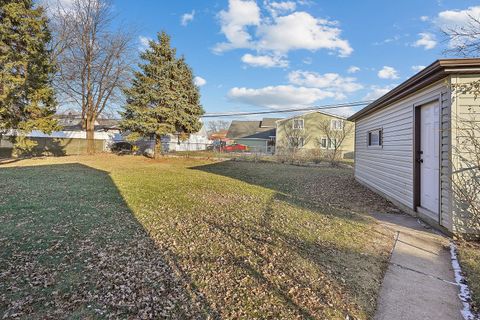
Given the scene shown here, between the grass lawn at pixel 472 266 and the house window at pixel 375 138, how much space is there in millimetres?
4304

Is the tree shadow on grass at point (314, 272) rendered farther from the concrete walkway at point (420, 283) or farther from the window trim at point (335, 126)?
the window trim at point (335, 126)

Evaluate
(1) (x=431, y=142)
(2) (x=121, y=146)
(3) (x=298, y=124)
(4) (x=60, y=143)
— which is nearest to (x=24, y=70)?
(4) (x=60, y=143)

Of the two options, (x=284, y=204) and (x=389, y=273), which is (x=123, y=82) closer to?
(x=284, y=204)

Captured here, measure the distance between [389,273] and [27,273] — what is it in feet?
13.0

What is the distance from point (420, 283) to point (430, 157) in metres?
2.95

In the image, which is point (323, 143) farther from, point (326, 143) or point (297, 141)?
point (297, 141)

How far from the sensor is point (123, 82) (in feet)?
63.8

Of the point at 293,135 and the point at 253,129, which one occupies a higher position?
the point at 253,129

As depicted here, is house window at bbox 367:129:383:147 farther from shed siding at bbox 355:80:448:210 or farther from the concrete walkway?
the concrete walkway

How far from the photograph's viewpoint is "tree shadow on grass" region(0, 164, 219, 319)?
2.26 meters

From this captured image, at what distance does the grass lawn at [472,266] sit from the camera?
2603mm

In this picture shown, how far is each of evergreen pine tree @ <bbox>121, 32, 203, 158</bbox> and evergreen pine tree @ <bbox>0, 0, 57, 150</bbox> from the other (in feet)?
13.4

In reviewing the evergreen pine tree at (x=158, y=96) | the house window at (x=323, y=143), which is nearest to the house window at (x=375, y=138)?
the evergreen pine tree at (x=158, y=96)

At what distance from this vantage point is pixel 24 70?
13586 mm
